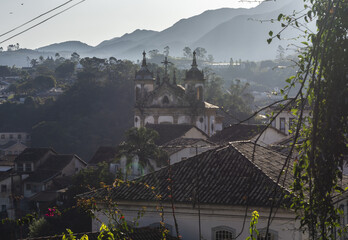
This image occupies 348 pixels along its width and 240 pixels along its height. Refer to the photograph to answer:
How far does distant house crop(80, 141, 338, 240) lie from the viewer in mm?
15188

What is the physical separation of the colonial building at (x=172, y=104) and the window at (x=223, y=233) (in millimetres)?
37370

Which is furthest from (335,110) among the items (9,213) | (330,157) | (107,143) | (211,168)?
(107,143)

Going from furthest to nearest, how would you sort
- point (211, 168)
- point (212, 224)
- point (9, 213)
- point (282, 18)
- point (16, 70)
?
point (16, 70)
point (9, 213)
point (211, 168)
point (212, 224)
point (282, 18)

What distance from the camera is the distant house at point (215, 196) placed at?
598 inches

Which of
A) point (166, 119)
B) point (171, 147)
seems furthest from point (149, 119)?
point (171, 147)

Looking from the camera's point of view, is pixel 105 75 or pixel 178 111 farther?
pixel 105 75

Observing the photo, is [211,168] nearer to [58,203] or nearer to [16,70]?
[58,203]

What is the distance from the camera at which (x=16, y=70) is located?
181m

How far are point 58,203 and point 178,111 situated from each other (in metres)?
13.0

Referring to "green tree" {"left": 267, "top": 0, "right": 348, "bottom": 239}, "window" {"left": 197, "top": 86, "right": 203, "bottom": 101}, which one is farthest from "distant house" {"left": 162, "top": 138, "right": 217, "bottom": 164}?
"green tree" {"left": 267, "top": 0, "right": 348, "bottom": 239}

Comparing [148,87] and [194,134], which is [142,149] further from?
[148,87]

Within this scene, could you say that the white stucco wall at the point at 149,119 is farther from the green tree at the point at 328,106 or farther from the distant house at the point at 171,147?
the green tree at the point at 328,106

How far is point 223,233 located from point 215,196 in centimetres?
89

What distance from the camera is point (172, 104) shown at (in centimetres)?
5378
